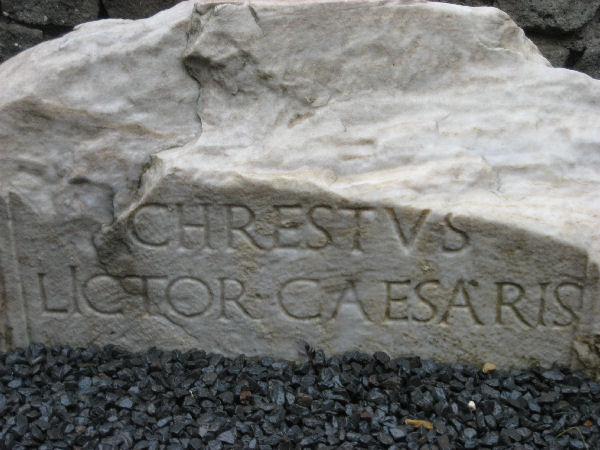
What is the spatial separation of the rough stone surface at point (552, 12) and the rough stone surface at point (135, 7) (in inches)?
72.3

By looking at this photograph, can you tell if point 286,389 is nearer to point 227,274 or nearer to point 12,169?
point 227,274

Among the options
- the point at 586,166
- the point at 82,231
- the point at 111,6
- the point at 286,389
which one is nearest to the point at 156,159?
the point at 82,231

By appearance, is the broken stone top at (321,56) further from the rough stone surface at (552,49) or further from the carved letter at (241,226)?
the rough stone surface at (552,49)

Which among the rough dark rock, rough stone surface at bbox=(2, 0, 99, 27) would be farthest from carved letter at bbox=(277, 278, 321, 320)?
the rough dark rock

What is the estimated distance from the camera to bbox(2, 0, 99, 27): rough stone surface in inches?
167

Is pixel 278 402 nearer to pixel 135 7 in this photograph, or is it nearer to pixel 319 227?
pixel 319 227

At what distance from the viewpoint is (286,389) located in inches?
96.2

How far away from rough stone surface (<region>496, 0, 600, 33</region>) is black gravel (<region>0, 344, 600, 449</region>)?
8.10 ft

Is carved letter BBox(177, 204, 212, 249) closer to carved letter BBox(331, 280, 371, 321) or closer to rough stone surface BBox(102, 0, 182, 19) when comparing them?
carved letter BBox(331, 280, 371, 321)

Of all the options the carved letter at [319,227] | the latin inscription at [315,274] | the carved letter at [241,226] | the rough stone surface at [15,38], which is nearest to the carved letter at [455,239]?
the latin inscription at [315,274]

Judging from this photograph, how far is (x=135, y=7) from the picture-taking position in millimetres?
4301

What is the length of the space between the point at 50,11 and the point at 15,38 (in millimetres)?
249

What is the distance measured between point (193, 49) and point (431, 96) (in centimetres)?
78

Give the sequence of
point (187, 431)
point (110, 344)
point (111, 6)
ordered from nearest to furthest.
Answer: point (187, 431), point (110, 344), point (111, 6)
